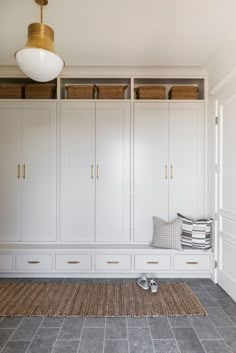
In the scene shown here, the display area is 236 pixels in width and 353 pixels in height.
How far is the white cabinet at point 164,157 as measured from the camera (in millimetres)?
3285

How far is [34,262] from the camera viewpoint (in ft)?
10.2

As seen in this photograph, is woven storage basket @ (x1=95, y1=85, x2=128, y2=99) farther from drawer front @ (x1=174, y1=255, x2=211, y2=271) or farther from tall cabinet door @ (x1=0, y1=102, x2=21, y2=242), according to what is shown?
drawer front @ (x1=174, y1=255, x2=211, y2=271)

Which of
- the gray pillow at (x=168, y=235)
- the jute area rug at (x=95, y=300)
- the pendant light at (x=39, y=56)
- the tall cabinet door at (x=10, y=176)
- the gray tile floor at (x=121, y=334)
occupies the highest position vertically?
the pendant light at (x=39, y=56)

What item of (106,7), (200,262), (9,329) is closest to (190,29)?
(106,7)

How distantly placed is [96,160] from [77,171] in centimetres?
29

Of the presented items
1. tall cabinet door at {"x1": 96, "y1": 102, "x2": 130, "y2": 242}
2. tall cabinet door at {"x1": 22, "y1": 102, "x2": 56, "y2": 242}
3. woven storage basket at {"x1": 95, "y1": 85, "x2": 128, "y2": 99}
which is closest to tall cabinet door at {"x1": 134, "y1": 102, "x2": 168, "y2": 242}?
tall cabinet door at {"x1": 96, "y1": 102, "x2": 130, "y2": 242}

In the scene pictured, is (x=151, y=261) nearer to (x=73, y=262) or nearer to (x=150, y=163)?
(x=73, y=262)

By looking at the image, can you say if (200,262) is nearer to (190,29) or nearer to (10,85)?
(190,29)

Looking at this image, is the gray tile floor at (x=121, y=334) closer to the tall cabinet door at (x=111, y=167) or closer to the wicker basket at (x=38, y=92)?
the tall cabinet door at (x=111, y=167)

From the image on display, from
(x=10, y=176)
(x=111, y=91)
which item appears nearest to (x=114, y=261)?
(x=10, y=176)

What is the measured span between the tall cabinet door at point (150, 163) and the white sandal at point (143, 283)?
0.51 metres

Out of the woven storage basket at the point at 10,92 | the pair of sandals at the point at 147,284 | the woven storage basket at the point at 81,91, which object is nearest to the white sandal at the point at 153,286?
the pair of sandals at the point at 147,284

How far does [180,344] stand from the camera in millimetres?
1894

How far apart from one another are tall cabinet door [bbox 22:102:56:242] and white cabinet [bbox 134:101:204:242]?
1091 millimetres
